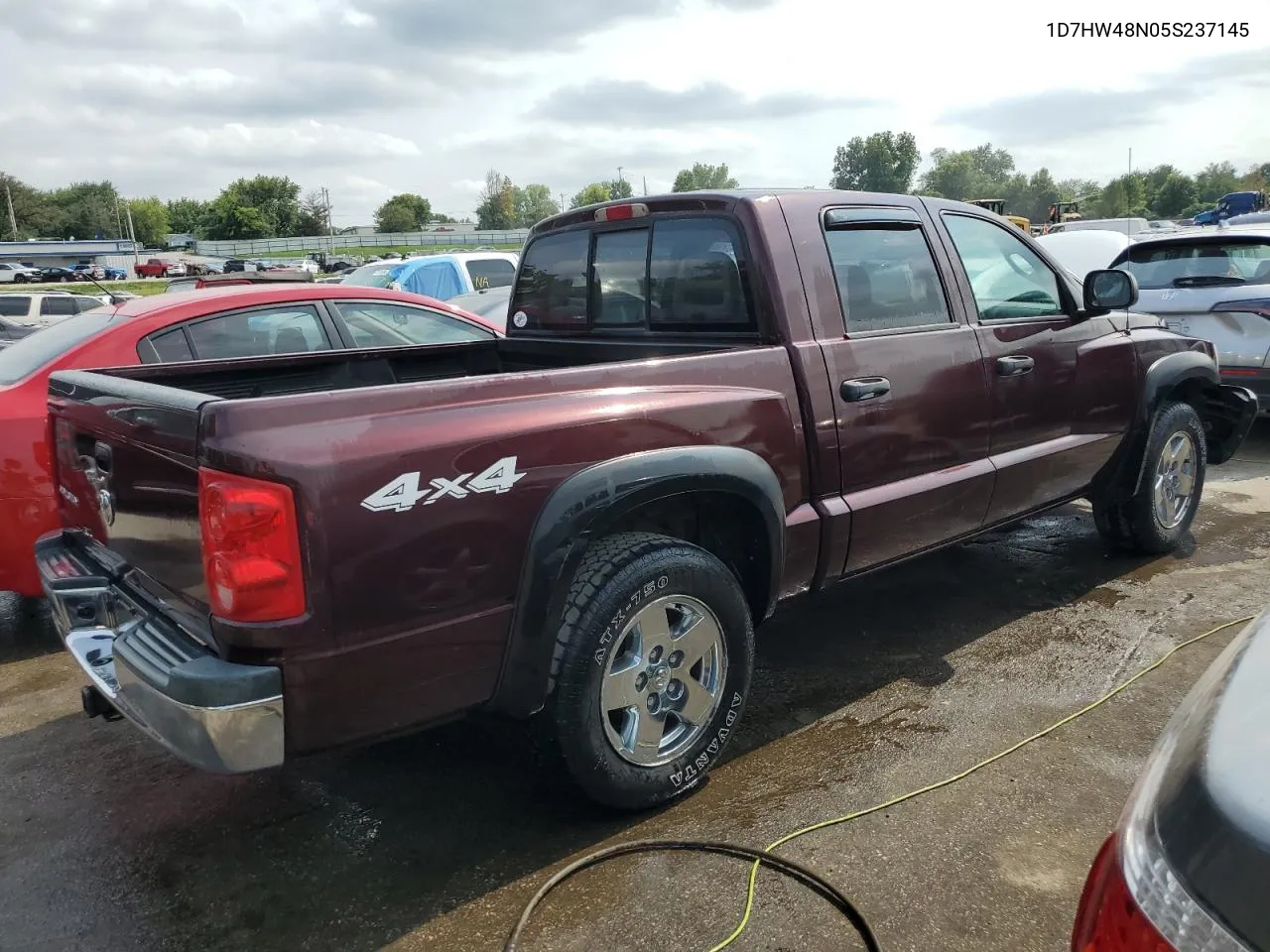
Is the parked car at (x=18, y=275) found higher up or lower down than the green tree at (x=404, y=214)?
lower down

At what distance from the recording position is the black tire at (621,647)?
2.70 meters

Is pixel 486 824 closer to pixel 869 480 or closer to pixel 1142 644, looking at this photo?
pixel 869 480

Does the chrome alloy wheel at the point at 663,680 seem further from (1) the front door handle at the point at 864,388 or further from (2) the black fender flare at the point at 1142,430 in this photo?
(2) the black fender flare at the point at 1142,430

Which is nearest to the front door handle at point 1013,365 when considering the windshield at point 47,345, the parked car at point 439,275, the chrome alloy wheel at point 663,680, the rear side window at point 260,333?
the chrome alloy wheel at point 663,680

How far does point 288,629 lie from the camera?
88.9 inches

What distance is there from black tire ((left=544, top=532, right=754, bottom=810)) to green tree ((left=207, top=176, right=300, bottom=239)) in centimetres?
11073

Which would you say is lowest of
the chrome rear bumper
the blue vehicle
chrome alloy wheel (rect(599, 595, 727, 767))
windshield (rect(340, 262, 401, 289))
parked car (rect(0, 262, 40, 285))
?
chrome alloy wheel (rect(599, 595, 727, 767))

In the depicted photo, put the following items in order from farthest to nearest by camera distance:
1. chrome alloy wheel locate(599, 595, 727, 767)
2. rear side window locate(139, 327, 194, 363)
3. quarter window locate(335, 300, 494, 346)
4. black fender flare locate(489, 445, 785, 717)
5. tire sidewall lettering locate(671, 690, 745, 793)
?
quarter window locate(335, 300, 494, 346), rear side window locate(139, 327, 194, 363), tire sidewall lettering locate(671, 690, 745, 793), chrome alloy wheel locate(599, 595, 727, 767), black fender flare locate(489, 445, 785, 717)

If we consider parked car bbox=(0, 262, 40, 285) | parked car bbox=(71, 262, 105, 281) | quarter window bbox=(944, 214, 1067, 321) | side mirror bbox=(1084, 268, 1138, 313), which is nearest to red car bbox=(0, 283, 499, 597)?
quarter window bbox=(944, 214, 1067, 321)

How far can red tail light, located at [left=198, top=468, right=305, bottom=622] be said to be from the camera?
2.21 meters

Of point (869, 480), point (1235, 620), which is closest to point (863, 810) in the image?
point (869, 480)

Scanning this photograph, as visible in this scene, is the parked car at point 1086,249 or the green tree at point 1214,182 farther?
the green tree at point 1214,182

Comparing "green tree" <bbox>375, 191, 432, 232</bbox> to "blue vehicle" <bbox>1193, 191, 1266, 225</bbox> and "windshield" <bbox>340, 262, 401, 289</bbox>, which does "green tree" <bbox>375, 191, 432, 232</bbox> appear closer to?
"blue vehicle" <bbox>1193, 191, 1266, 225</bbox>

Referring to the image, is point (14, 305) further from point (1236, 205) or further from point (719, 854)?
point (1236, 205)
